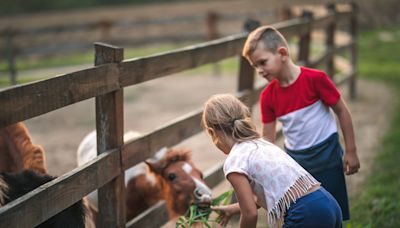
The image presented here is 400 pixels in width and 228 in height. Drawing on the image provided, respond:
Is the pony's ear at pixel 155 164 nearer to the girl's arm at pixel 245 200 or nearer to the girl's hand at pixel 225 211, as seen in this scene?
the girl's hand at pixel 225 211

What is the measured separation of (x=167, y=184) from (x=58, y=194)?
1.29m

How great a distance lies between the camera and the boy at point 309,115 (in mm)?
3314

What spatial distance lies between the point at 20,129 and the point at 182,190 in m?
1.15

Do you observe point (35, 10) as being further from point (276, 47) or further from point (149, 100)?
point (276, 47)

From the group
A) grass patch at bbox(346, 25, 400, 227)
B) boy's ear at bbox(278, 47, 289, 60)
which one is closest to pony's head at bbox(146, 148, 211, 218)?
boy's ear at bbox(278, 47, 289, 60)

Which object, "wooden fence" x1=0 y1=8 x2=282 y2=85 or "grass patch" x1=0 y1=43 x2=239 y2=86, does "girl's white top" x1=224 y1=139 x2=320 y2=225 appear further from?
"wooden fence" x1=0 y1=8 x2=282 y2=85

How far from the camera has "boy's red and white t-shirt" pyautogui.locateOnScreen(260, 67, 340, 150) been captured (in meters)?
3.35

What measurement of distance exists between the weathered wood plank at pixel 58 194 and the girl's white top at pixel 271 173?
2.63ft

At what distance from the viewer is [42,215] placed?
2.57 metres

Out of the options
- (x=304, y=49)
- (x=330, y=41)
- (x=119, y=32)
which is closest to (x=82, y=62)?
(x=119, y=32)

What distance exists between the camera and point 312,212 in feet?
8.48

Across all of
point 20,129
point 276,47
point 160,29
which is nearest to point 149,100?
point 20,129

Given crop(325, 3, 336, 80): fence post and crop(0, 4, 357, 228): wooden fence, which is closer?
crop(0, 4, 357, 228): wooden fence

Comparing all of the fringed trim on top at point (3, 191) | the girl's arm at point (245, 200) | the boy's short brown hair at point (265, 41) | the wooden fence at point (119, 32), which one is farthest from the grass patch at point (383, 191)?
the wooden fence at point (119, 32)
